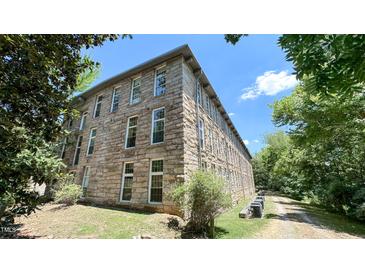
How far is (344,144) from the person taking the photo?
11.2m

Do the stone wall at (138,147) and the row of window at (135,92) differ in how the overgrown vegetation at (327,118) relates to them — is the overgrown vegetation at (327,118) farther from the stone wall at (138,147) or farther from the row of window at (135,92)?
the row of window at (135,92)

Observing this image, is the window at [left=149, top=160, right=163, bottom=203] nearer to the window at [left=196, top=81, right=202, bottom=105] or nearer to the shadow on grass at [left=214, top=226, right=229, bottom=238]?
the shadow on grass at [left=214, top=226, right=229, bottom=238]

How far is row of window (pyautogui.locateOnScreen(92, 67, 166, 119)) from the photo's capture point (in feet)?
30.5

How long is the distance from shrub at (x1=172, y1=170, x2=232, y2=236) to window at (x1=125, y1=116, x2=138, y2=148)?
14.6 feet

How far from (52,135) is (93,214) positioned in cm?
454

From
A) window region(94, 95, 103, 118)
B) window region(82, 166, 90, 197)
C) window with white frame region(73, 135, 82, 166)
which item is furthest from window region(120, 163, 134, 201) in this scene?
window with white frame region(73, 135, 82, 166)

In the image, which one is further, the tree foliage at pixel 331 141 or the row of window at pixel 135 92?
the row of window at pixel 135 92

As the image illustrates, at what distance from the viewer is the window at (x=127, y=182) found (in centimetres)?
852

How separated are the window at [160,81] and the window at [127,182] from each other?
3.72 m

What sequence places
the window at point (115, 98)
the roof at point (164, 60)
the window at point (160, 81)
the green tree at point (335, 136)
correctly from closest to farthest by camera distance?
1. the green tree at point (335, 136)
2. the roof at point (164, 60)
3. the window at point (160, 81)
4. the window at point (115, 98)

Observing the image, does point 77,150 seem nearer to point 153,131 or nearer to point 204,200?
point 153,131

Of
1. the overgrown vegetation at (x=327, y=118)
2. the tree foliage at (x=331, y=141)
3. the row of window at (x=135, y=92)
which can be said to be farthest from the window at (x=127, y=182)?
the tree foliage at (x=331, y=141)
